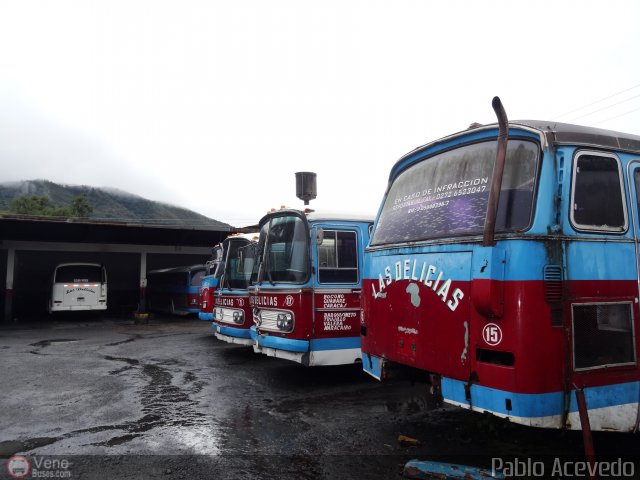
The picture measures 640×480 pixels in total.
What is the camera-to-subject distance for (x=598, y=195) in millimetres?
3520

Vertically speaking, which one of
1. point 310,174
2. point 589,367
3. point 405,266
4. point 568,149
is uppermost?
point 310,174

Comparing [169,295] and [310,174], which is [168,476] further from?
[169,295]

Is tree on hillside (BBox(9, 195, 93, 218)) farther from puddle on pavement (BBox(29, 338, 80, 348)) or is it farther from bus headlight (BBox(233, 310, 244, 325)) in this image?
bus headlight (BBox(233, 310, 244, 325))

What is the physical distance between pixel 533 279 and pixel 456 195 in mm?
1102

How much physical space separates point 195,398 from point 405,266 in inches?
158

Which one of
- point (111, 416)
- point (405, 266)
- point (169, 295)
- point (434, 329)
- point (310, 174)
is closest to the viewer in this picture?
point (434, 329)

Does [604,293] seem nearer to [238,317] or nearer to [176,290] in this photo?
[238,317]

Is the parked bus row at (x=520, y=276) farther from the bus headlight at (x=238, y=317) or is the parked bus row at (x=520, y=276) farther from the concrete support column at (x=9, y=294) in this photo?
the concrete support column at (x=9, y=294)

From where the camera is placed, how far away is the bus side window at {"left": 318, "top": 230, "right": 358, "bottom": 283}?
22.6ft

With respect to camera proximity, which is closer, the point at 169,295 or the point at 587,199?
the point at 587,199

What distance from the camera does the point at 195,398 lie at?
6398 mm

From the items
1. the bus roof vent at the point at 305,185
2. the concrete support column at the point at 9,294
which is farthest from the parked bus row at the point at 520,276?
the concrete support column at the point at 9,294

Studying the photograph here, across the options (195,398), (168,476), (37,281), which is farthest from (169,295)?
(168,476)

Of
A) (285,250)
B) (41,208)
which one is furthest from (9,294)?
(41,208)
